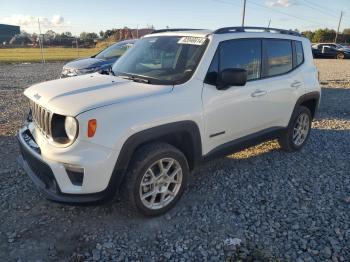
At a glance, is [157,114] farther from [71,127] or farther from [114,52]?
[114,52]

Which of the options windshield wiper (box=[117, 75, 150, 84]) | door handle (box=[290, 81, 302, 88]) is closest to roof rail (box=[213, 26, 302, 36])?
door handle (box=[290, 81, 302, 88])

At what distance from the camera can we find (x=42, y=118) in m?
3.35

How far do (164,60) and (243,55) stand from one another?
1009 millimetres

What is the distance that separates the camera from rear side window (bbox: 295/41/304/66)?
5.30 m

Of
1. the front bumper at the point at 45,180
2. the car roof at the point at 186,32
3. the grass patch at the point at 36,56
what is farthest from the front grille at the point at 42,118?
the grass patch at the point at 36,56

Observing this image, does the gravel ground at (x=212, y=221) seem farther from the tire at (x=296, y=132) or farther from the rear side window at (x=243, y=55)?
the rear side window at (x=243, y=55)

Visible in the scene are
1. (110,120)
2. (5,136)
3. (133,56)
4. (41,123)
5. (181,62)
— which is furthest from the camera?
(5,136)

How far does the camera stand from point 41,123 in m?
3.39

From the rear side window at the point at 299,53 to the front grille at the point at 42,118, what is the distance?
3.79 meters

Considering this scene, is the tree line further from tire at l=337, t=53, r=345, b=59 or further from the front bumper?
the front bumper

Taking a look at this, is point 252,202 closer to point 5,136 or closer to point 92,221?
point 92,221

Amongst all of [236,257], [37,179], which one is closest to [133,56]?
[37,179]

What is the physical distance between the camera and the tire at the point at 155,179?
332cm

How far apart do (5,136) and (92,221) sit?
3.41 metres
